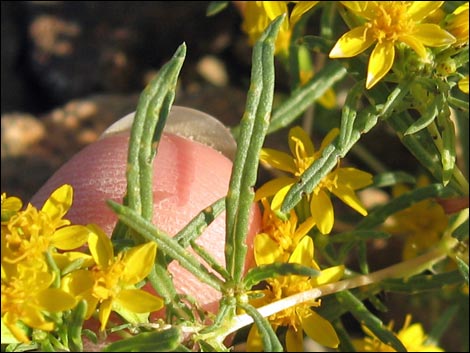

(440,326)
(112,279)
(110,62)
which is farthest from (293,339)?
(110,62)

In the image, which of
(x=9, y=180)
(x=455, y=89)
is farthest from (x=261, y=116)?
(x=9, y=180)

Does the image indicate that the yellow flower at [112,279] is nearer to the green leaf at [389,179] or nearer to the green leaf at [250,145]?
the green leaf at [250,145]

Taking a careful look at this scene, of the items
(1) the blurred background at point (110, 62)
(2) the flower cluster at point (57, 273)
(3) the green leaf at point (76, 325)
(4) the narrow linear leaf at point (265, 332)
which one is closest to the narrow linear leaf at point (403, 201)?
(4) the narrow linear leaf at point (265, 332)

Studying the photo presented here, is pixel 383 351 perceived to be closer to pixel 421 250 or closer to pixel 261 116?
pixel 421 250

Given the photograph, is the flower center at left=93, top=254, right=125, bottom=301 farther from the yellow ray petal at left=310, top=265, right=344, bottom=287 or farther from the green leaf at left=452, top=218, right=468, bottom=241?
the green leaf at left=452, top=218, right=468, bottom=241

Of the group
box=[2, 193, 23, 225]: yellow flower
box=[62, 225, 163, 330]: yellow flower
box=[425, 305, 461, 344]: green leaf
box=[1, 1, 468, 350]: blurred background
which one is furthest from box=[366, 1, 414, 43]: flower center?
box=[1, 1, 468, 350]: blurred background

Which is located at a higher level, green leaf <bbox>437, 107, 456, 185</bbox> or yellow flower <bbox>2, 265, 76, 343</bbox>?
green leaf <bbox>437, 107, 456, 185</bbox>
